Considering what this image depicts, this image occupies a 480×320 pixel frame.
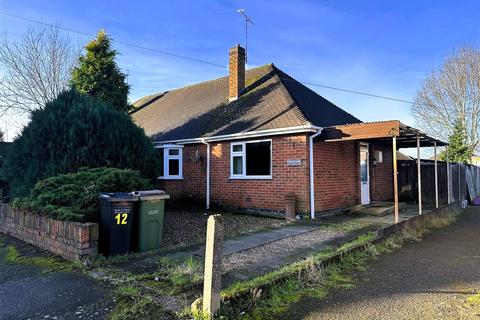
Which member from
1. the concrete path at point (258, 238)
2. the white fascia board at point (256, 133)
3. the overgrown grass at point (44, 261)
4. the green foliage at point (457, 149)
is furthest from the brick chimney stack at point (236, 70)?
the green foliage at point (457, 149)

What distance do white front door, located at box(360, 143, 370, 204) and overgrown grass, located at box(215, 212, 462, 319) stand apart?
616 cm

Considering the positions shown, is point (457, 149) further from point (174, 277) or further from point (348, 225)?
point (174, 277)

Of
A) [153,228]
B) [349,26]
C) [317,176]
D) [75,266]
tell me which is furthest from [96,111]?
[349,26]

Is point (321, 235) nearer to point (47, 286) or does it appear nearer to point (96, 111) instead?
point (47, 286)

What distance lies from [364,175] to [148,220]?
9469 mm

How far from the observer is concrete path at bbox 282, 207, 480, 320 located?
365 centimetres

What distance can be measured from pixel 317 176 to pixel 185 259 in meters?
6.00

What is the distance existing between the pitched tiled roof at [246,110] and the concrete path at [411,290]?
4.97 m

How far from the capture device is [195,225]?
28.8 ft

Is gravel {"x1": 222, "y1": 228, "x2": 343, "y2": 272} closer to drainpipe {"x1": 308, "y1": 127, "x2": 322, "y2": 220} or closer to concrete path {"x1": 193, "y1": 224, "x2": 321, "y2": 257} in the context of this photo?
Result: concrete path {"x1": 193, "y1": 224, "x2": 321, "y2": 257}

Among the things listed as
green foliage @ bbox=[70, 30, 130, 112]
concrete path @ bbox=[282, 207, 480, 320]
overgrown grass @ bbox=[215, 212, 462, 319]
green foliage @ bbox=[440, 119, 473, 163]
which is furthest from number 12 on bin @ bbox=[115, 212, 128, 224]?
green foliage @ bbox=[440, 119, 473, 163]

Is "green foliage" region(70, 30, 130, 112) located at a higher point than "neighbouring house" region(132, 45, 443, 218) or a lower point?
higher

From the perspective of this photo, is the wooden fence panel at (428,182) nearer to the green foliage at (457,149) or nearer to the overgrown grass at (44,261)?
the green foliage at (457,149)

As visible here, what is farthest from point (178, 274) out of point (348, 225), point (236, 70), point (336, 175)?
point (236, 70)
